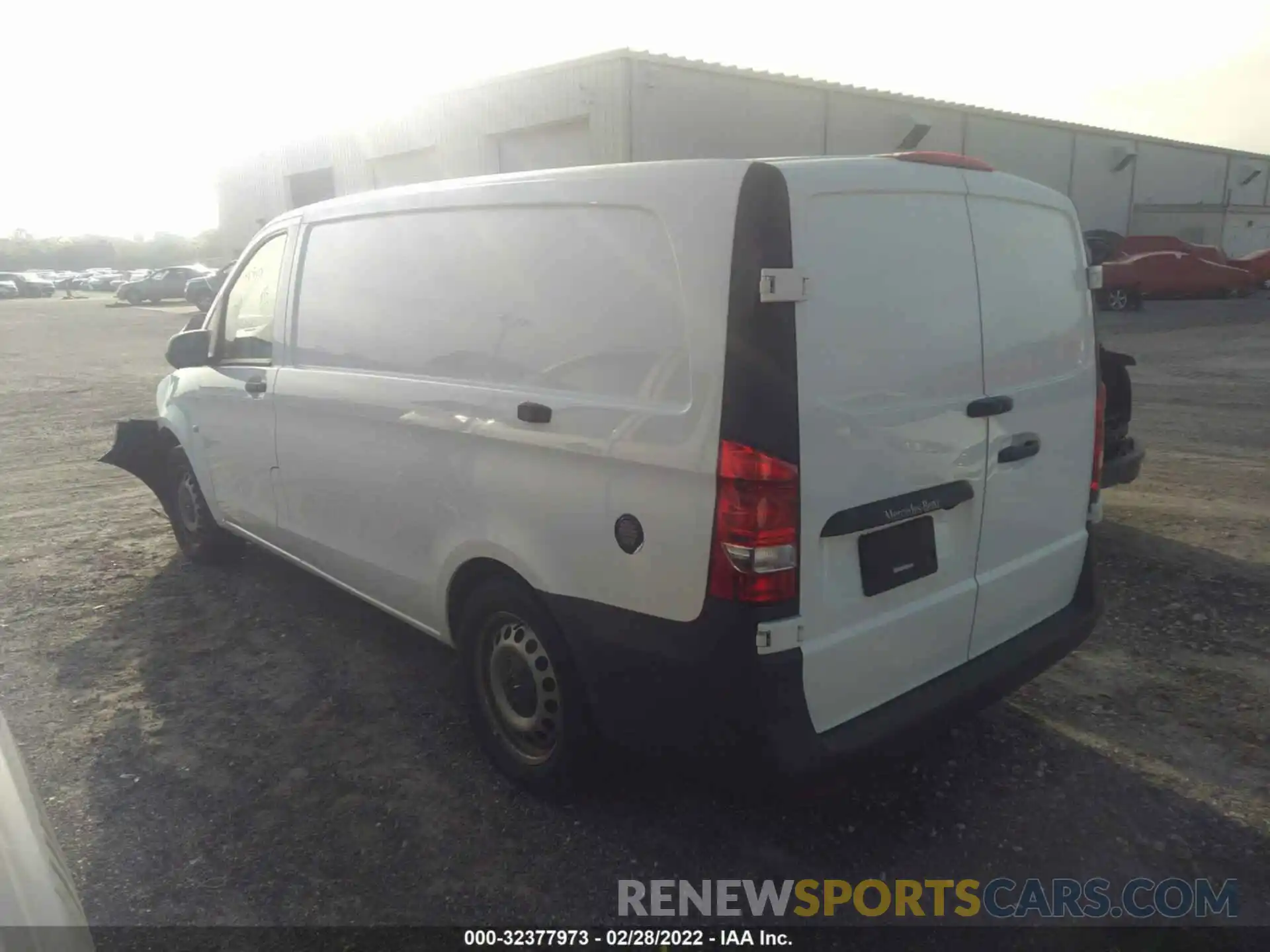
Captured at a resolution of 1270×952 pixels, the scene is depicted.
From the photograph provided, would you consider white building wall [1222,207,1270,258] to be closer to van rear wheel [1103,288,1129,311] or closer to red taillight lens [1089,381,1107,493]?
van rear wheel [1103,288,1129,311]

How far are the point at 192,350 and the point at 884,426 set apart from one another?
380cm

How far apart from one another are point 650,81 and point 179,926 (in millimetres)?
17099

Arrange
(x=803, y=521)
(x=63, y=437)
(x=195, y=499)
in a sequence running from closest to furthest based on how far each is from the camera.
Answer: (x=803, y=521), (x=195, y=499), (x=63, y=437)

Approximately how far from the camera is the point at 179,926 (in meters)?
2.60

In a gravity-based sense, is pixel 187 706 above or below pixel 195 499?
below

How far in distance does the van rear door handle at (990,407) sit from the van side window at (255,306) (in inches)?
121

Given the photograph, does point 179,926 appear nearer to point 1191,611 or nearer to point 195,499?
point 195,499

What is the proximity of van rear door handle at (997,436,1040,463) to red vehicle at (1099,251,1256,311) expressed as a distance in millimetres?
22274

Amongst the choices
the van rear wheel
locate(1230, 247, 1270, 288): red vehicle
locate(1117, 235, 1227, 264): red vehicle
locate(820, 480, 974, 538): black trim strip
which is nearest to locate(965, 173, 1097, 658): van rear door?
locate(820, 480, 974, 538): black trim strip

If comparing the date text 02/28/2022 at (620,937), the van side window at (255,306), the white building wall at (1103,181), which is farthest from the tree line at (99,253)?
the date text 02/28/2022 at (620,937)

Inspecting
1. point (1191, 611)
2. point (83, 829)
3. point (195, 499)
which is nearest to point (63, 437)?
point (195, 499)

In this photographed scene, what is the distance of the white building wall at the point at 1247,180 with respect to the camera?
1630 inches

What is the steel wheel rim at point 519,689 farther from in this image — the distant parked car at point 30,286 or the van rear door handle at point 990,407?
the distant parked car at point 30,286

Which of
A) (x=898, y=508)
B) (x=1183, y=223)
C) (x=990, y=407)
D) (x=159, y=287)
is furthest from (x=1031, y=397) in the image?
(x=159, y=287)
